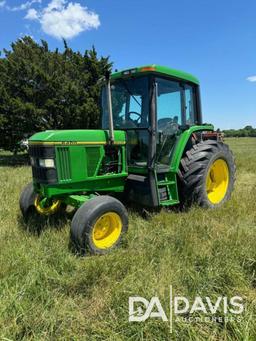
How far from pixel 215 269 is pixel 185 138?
2592mm

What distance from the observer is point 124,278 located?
3.14 meters

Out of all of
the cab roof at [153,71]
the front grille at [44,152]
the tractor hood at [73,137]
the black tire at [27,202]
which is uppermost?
the cab roof at [153,71]

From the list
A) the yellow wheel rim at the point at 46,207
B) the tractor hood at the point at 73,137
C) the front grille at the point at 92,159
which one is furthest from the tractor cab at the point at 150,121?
the yellow wheel rim at the point at 46,207

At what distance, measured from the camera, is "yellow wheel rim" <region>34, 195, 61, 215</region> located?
5117 millimetres

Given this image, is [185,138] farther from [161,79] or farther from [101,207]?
[101,207]

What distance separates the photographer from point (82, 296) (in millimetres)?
2943

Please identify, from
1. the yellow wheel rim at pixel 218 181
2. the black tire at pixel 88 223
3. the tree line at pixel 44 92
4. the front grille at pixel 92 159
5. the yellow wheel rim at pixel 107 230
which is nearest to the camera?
the black tire at pixel 88 223

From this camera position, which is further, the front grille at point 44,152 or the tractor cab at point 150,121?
the tractor cab at point 150,121

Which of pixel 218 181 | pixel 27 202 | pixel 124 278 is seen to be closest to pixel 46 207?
pixel 27 202

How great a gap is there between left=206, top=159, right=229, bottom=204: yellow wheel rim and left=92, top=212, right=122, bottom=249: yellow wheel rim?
2.37 meters

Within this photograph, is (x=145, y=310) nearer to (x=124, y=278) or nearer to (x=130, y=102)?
(x=124, y=278)

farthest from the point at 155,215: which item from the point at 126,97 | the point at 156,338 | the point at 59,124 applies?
the point at 59,124

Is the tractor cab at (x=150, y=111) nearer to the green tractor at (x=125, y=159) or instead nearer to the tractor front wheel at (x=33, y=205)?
the green tractor at (x=125, y=159)

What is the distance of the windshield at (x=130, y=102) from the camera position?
4809mm
